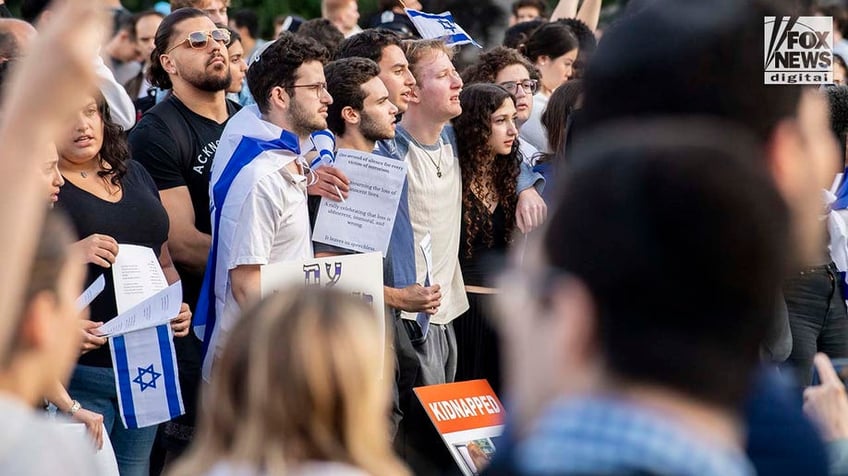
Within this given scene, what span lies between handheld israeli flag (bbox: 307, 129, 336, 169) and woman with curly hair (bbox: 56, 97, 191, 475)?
2.67 ft

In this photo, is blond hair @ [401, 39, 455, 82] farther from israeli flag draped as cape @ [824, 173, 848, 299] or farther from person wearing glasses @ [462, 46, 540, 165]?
israeli flag draped as cape @ [824, 173, 848, 299]

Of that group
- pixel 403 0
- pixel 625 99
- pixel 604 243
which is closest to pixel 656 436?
pixel 604 243

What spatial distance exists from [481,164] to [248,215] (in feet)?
6.07

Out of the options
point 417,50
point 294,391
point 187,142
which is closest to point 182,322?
point 187,142

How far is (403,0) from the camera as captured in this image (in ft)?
28.3

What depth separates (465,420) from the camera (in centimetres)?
600

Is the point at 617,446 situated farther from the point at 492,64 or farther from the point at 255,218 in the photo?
the point at 492,64

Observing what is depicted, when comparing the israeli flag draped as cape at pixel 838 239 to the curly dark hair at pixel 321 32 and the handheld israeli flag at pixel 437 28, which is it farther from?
the curly dark hair at pixel 321 32

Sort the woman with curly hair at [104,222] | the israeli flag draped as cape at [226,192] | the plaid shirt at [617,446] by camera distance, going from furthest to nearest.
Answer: the israeli flag draped as cape at [226,192] → the woman with curly hair at [104,222] → the plaid shirt at [617,446]

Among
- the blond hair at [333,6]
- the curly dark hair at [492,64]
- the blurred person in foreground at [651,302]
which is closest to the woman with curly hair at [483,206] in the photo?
the curly dark hair at [492,64]

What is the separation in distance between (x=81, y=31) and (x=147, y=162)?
4.53m

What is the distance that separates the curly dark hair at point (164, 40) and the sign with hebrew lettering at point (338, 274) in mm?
1534

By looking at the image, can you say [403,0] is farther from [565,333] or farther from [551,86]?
[565,333]

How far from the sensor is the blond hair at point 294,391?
234 cm
